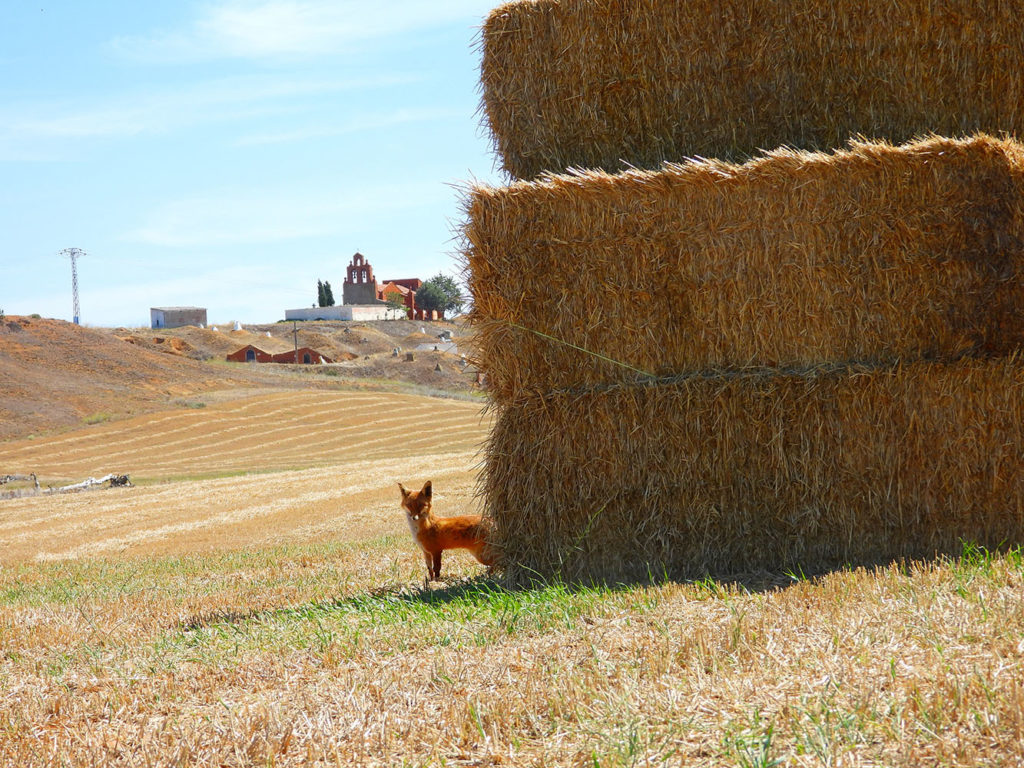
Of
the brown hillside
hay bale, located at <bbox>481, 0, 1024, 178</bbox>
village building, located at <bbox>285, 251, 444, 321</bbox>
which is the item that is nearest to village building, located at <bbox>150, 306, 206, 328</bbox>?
village building, located at <bbox>285, 251, 444, 321</bbox>

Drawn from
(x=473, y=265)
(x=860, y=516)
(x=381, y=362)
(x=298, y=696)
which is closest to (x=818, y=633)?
(x=298, y=696)

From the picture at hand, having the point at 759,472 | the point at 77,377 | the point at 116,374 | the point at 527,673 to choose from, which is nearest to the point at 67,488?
the point at 759,472

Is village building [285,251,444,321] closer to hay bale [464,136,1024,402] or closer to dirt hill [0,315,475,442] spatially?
dirt hill [0,315,475,442]

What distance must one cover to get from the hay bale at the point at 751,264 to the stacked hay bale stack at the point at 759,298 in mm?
16

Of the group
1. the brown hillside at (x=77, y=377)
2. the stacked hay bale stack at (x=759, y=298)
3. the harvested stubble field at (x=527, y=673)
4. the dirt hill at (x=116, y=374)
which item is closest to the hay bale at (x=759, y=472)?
the stacked hay bale stack at (x=759, y=298)

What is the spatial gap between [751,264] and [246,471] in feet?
87.9

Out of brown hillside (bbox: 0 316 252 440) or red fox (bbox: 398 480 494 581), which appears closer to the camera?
red fox (bbox: 398 480 494 581)

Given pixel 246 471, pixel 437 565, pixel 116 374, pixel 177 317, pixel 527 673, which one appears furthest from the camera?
pixel 177 317

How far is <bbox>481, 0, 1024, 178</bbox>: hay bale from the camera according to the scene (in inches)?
Result: 299

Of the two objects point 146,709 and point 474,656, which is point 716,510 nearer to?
point 474,656

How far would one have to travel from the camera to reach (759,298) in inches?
272

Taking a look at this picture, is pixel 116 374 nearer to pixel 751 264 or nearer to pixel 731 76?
pixel 731 76

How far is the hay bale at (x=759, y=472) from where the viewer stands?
6.53m

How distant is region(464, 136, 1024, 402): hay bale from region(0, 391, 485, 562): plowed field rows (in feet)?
3.82
